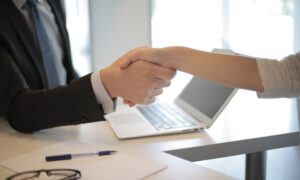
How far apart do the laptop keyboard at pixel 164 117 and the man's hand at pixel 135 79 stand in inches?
3.8

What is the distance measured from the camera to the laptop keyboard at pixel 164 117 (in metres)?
1.16

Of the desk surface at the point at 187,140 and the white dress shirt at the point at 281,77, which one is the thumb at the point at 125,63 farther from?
the white dress shirt at the point at 281,77

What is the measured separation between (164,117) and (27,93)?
0.42 meters

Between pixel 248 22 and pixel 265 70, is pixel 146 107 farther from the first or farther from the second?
pixel 248 22

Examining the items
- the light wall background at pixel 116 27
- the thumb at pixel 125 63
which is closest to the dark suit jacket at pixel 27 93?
the thumb at pixel 125 63

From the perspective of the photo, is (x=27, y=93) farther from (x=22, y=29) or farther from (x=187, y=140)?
(x=187, y=140)

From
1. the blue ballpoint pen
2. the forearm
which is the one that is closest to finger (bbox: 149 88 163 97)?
the forearm

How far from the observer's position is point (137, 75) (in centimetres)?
111

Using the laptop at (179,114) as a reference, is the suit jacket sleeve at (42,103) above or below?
above

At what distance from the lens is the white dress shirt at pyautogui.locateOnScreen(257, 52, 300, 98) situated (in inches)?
34.8

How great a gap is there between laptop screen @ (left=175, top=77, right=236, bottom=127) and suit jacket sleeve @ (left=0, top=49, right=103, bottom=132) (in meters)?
0.33

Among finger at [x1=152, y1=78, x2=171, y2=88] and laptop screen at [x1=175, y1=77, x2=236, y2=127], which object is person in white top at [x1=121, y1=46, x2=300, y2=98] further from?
laptop screen at [x1=175, y1=77, x2=236, y2=127]

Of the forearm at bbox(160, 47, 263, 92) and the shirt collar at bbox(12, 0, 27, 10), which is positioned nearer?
the forearm at bbox(160, 47, 263, 92)

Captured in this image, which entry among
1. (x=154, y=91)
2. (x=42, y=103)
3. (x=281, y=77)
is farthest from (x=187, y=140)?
(x=42, y=103)
